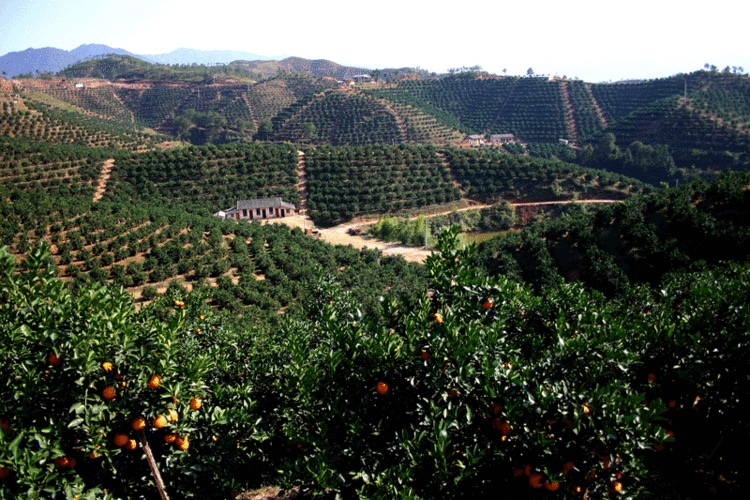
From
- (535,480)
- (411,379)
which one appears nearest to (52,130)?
(411,379)

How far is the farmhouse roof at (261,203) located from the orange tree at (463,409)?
46156 millimetres

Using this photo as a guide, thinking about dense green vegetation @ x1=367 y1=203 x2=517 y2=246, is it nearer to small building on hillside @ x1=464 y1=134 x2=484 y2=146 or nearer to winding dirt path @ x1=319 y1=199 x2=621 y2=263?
winding dirt path @ x1=319 y1=199 x2=621 y2=263

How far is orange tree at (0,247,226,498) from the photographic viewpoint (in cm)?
464

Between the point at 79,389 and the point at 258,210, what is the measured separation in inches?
1857

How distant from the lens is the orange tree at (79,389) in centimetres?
464

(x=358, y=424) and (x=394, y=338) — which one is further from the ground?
(x=394, y=338)

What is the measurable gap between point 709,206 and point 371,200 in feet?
118

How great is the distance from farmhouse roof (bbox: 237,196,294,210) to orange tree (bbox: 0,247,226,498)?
4645cm

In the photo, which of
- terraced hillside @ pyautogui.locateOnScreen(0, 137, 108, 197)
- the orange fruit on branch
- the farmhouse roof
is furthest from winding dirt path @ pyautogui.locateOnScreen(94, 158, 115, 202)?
the orange fruit on branch

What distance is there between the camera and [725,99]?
78062mm

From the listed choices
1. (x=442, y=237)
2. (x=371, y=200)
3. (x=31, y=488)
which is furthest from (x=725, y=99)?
(x=31, y=488)

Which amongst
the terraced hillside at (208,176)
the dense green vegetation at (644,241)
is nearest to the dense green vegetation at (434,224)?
the terraced hillside at (208,176)

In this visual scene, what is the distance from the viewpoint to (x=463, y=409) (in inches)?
216

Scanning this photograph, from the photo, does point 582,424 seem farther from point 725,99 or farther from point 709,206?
point 725,99
